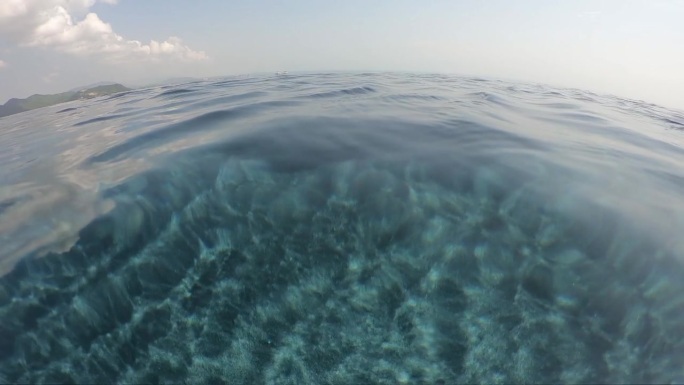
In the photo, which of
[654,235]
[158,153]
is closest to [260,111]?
[158,153]

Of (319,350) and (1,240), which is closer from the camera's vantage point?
(319,350)

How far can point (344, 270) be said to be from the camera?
5.32 meters

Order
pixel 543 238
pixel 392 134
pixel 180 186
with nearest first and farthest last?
pixel 543 238 < pixel 180 186 < pixel 392 134

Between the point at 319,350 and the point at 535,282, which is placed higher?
the point at 535,282

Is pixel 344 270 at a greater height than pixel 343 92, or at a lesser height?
lesser

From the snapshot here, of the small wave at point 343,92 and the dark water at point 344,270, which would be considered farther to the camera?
the small wave at point 343,92

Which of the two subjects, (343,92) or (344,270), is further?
(343,92)

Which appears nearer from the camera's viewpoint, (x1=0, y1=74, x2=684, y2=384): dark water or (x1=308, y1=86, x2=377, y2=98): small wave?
(x1=0, y1=74, x2=684, y2=384): dark water

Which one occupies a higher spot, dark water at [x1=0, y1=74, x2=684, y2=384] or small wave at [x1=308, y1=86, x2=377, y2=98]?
small wave at [x1=308, y1=86, x2=377, y2=98]

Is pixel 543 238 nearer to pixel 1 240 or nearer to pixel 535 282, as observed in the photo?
pixel 535 282

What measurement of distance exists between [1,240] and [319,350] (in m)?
4.99

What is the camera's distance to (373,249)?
5.42m

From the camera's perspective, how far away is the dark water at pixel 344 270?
15.5ft

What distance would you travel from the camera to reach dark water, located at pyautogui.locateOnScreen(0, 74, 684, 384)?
185 inches
